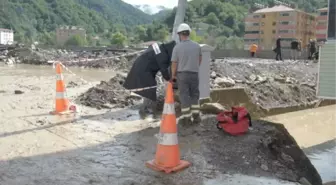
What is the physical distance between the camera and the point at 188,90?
634 cm

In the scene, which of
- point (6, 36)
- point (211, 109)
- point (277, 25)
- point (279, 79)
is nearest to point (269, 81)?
point (279, 79)

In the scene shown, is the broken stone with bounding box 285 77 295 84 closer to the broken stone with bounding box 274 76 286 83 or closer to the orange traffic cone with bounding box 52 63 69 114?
the broken stone with bounding box 274 76 286 83

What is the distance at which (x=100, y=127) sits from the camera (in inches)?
268

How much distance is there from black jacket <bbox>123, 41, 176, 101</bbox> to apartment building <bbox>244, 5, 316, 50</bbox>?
90.4 metres

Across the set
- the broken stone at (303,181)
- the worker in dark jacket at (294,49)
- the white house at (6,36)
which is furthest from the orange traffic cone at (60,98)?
the white house at (6,36)

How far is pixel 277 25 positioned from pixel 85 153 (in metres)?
107

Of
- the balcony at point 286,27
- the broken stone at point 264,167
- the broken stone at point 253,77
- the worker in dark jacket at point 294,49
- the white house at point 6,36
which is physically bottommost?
the broken stone at point 264,167

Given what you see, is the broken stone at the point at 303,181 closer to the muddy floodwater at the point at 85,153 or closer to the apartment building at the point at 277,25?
the muddy floodwater at the point at 85,153

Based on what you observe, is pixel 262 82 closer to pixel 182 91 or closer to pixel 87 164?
A: pixel 182 91

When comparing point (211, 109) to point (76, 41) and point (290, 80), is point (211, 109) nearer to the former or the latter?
point (290, 80)

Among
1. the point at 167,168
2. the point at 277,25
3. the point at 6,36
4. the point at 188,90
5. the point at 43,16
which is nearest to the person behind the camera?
the point at 167,168

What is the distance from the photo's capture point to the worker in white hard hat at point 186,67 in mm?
6152

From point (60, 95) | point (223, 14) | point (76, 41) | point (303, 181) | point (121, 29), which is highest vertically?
point (223, 14)

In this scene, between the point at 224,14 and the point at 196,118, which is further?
the point at 224,14
